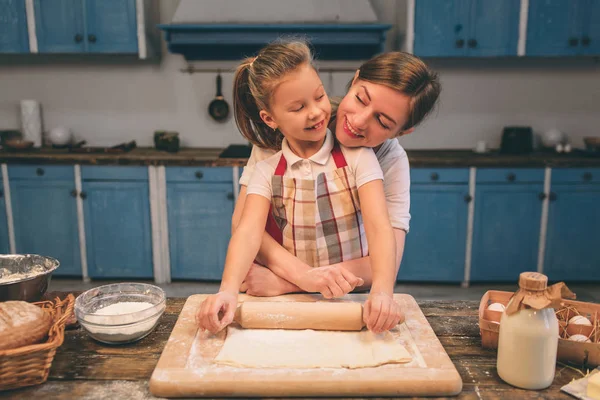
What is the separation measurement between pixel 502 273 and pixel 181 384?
303 cm

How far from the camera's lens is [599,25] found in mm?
3395

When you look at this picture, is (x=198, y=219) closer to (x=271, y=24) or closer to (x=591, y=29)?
(x=271, y=24)

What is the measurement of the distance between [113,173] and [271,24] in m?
1.42

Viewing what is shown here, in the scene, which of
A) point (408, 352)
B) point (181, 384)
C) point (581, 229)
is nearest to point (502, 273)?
point (581, 229)

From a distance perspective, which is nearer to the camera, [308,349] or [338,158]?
[308,349]

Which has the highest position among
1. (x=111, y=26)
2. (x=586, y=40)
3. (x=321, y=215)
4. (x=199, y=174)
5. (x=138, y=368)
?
(x=111, y=26)

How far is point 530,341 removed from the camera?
892 millimetres

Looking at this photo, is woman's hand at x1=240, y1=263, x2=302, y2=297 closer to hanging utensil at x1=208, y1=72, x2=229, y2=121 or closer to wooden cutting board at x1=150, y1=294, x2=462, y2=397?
wooden cutting board at x1=150, y1=294, x2=462, y2=397

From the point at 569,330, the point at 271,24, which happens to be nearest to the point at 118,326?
the point at 569,330

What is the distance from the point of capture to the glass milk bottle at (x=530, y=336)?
878mm

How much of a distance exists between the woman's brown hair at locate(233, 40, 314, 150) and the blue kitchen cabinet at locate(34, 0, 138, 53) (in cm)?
245

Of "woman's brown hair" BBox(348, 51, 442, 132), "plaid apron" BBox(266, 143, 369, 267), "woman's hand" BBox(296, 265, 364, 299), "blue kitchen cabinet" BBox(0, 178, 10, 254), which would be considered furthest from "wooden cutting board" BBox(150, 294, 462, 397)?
"blue kitchen cabinet" BBox(0, 178, 10, 254)

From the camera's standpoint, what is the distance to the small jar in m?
0.89

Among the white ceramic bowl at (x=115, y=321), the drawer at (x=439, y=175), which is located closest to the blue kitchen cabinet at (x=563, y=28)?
the drawer at (x=439, y=175)
